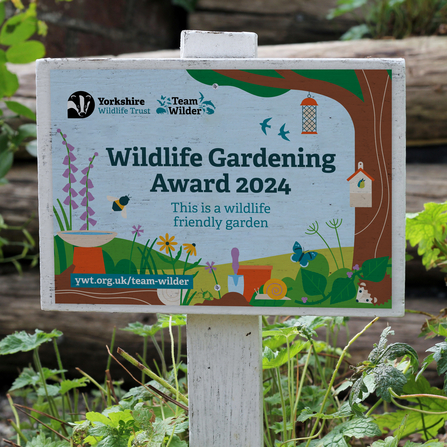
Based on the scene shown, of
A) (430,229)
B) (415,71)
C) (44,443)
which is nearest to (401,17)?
(415,71)

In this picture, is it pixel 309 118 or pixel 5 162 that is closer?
pixel 309 118

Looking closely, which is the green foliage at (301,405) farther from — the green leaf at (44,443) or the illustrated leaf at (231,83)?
the illustrated leaf at (231,83)

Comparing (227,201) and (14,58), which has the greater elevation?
(14,58)

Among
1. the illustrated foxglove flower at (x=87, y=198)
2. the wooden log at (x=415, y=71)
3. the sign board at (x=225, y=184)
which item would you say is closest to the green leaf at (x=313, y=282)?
the sign board at (x=225, y=184)

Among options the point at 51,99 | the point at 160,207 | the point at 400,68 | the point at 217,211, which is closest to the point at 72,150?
the point at 51,99

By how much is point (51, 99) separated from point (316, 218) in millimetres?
702

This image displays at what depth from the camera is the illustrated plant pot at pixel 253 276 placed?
3.39 ft

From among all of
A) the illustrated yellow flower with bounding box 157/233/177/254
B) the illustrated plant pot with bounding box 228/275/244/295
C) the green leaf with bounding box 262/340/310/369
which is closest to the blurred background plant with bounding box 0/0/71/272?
the illustrated yellow flower with bounding box 157/233/177/254

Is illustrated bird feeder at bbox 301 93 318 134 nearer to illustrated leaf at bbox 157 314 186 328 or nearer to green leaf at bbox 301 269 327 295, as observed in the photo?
green leaf at bbox 301 269 327 295

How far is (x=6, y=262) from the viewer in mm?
2525

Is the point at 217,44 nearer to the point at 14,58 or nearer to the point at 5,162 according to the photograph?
the point at 14,58

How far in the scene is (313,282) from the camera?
1.03m

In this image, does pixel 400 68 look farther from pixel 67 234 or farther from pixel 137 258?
pixel 67 234

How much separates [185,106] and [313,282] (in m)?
0.51
